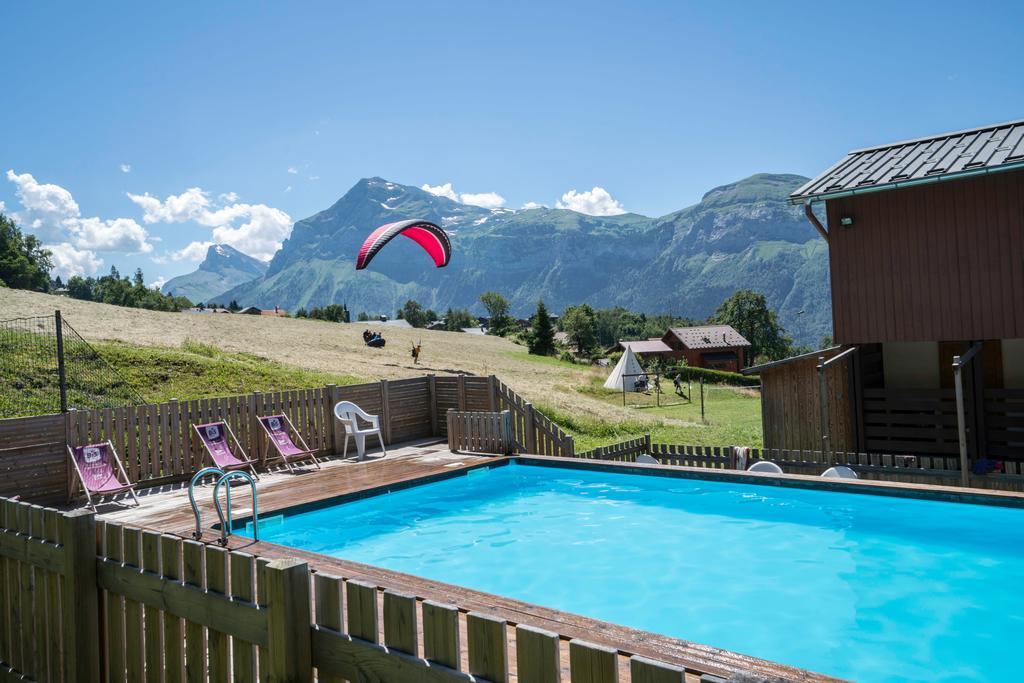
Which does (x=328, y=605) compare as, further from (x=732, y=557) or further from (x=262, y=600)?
(x=732, y=557)

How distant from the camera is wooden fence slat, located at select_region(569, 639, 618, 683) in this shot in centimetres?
176

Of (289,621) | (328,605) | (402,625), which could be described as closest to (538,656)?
(402,625)

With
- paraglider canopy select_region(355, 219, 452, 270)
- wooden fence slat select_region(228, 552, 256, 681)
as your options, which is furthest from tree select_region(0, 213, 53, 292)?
wooden fence slat select_region(228, 552, 256, 681)

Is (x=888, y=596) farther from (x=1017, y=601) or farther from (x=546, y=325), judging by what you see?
(x=546, y=325)

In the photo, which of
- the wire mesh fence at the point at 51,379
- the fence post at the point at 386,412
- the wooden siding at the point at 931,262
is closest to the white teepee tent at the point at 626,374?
the wooden siding at the point at 931,262

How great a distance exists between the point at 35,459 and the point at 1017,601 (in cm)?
1046

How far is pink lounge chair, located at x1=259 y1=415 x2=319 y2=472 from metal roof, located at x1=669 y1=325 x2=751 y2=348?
61.3 meters

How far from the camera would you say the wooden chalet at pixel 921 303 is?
1047 centimetres

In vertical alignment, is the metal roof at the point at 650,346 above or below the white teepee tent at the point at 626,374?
above

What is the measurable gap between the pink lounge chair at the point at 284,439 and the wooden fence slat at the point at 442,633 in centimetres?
870

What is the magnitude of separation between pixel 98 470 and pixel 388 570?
17.9 feet

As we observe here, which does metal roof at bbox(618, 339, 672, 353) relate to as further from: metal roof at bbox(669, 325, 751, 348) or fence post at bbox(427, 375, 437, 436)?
fence post at bbox(427, 375, 437, 436)

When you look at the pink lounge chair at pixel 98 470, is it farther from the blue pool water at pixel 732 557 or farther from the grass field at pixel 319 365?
the grass field at pixel 319 365

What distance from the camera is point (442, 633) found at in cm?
204
